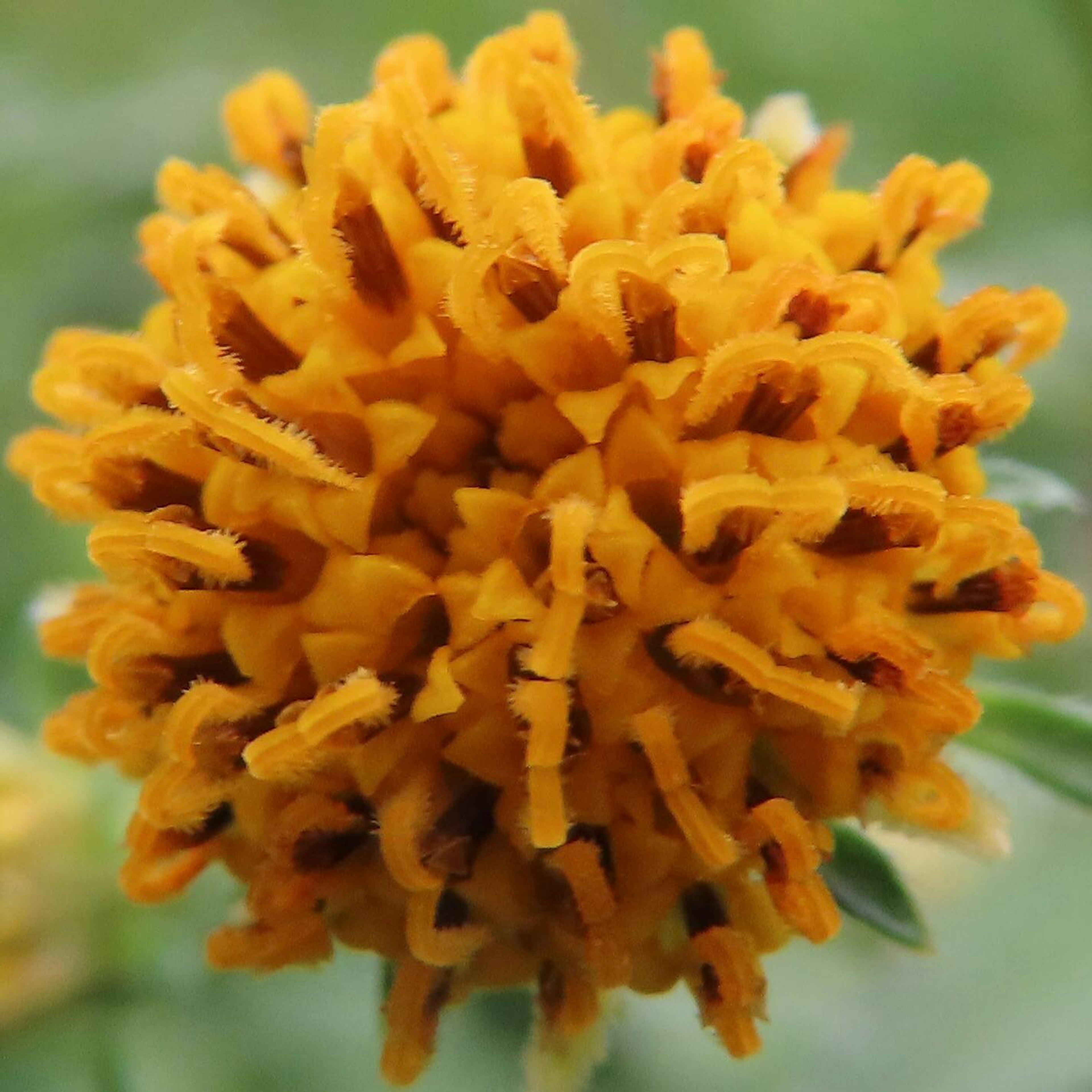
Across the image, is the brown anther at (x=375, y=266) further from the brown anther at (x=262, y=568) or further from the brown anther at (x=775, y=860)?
the brown anther at (x=775, y=860)

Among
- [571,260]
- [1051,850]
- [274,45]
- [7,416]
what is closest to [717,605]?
[571,260]

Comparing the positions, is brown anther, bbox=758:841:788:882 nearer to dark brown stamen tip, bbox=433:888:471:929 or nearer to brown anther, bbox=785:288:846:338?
dark brown stamen tip, bbox=433:888:471:929

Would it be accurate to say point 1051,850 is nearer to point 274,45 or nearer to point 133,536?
point 133,536

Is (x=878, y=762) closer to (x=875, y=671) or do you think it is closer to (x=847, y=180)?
(x=875, y=671)

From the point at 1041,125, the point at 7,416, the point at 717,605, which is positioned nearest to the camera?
the point at 717,605

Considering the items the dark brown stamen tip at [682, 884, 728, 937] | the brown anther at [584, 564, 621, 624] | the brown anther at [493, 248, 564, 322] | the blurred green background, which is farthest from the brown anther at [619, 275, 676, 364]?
the blurred green background

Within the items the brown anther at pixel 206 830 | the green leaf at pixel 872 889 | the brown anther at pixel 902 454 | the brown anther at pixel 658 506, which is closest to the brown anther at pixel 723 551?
the brown anther at pixel 658 506

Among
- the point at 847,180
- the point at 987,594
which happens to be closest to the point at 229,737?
the point at 987,594
